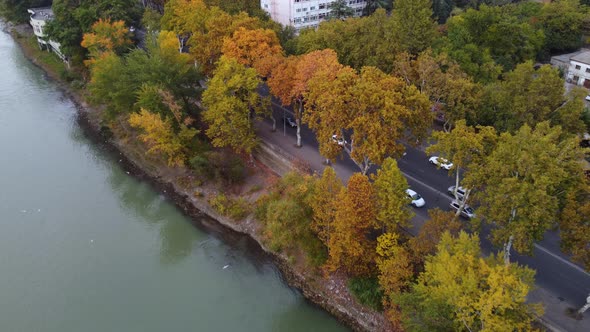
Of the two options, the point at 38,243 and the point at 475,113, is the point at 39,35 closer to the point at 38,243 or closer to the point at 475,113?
the point at 38,243

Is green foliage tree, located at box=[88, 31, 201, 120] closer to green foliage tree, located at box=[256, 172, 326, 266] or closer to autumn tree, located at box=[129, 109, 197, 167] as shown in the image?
autumn tree, located at box=[129, 109, 197, 167]

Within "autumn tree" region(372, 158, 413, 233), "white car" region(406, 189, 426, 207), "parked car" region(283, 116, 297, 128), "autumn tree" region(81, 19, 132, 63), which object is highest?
"autumn tree" region(81, 19, 132, 63)

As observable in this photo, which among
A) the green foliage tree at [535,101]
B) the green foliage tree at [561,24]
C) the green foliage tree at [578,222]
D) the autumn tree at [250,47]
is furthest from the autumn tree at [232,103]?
the green foliage tree at [561,24]

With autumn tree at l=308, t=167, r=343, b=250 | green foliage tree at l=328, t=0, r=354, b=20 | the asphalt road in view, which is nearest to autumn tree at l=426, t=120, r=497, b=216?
the asphalt road

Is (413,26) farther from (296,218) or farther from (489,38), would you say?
(296,218)

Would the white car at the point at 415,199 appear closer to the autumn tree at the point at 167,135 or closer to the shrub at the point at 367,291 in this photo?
the shrub at the point at 367,291

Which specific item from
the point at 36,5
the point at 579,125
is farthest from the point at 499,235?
the point at 36,5
